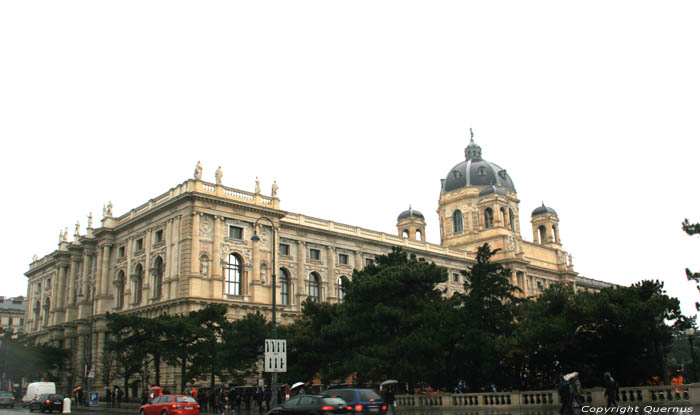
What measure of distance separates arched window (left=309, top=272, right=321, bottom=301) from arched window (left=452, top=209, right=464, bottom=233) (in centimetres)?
3687

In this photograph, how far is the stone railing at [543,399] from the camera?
2427 cm

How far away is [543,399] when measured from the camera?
2912cm

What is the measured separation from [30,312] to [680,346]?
3788 inches

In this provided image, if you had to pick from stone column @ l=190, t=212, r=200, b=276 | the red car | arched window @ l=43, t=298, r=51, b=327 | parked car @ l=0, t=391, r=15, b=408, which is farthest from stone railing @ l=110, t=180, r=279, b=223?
the red car

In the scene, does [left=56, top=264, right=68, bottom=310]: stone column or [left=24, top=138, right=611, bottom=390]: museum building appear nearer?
[left=24, top=138, right=611, bottom=390]: museum building

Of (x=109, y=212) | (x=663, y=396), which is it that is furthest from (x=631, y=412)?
(x=109, y=212)

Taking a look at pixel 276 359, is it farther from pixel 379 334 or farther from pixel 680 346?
pixel 680 346

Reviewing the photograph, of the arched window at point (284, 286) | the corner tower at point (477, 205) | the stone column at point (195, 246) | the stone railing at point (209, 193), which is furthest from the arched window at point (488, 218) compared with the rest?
the stone column at point (195, 246)

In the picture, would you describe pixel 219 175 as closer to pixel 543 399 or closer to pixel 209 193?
pixel 209 193

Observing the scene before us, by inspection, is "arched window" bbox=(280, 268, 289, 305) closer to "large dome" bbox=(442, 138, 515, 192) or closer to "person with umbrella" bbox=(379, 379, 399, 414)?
"person with umbrella" bbox=(379, 379, 399, 414)

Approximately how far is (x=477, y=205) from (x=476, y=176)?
6.03 metres

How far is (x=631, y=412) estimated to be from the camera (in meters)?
23.8

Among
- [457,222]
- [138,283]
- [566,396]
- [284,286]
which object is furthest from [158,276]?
[457,222]

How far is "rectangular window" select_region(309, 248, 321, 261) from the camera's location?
223 feet
